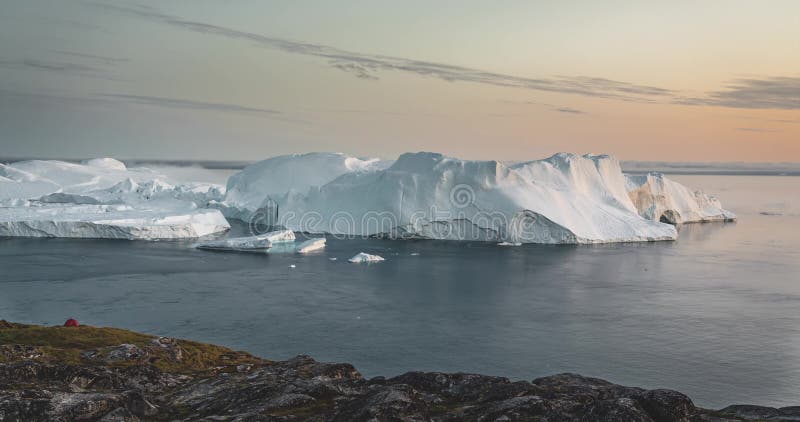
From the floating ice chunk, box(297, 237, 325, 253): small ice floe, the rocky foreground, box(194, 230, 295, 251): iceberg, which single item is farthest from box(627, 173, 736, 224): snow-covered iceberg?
the rocky foreground

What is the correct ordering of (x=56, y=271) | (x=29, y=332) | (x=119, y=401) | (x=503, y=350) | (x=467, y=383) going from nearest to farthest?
(x=119, y=401)
(x=467, y=383)
(x=29, y=332)
(x=503, y=350)
(x=56, y=271)

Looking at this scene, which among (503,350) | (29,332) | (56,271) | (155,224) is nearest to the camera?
(29,332)

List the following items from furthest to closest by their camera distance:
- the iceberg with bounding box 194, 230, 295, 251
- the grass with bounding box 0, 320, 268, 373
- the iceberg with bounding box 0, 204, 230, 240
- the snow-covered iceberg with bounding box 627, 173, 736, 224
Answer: the snow-covered iceberg with bounding box 627, 173, 736, 224 → the iceberg with bounding box 0, 204, 230, 240 → the iceberg with bounding box 194, 230, 295, 251 → the grass with bounding box 0, 320, 268, 373

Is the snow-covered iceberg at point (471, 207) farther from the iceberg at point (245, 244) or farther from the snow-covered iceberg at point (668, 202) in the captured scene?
the snow-covered iceberg at point (668, 202)

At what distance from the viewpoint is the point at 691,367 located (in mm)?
20203

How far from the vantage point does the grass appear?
14008mm

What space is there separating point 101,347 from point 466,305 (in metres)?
16.5

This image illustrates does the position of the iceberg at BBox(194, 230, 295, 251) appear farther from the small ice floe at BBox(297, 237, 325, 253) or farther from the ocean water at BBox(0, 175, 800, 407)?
the small ice floe at BBox(297, 237, 325, 253)

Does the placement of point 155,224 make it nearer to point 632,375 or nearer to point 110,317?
point 110,317

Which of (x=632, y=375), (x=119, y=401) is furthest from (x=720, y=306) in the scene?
(x=119, y=401)

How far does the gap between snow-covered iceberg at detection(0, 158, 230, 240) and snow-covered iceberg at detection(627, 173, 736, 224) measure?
35.3m

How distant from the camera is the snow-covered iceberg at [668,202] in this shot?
6128cm

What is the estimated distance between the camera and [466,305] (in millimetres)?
A: 28922

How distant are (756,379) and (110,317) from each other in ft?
68.4
